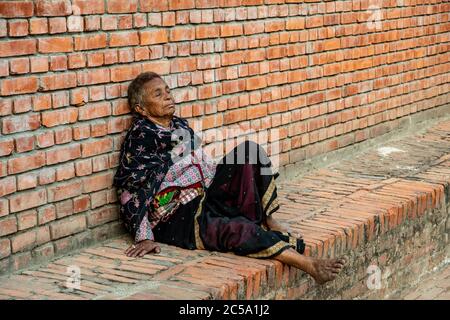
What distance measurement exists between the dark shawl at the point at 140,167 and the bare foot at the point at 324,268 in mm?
913

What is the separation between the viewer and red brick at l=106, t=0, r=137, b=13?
4766mm

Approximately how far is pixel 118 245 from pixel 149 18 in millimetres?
1253

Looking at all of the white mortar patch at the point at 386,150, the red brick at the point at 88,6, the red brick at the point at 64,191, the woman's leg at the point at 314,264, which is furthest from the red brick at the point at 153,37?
the white mortar patch at the point at 386,150

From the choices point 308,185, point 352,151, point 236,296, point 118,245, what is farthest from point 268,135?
point 236,296

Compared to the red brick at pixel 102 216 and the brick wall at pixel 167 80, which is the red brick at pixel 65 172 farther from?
the red brick at pixel 102 216

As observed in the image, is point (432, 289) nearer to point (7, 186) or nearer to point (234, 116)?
point (234, 116)

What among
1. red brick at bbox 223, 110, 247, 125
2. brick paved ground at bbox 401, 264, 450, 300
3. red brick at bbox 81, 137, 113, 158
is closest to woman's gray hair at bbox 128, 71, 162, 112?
red brick at bbox 81, 137, 113, 158

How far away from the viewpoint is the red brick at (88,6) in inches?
179

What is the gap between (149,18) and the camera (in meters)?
5.03

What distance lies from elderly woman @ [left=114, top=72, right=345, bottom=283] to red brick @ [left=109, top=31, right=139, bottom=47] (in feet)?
0.61

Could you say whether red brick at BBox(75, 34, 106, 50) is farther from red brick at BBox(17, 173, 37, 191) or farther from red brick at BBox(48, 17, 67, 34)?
red brick at BBox(17, 173, 37, 191)

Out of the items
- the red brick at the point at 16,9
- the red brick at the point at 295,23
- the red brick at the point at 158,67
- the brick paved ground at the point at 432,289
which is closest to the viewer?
the red brick at the point at 16,9

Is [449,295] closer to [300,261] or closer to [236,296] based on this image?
[300,261]

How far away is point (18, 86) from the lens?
428 cm
